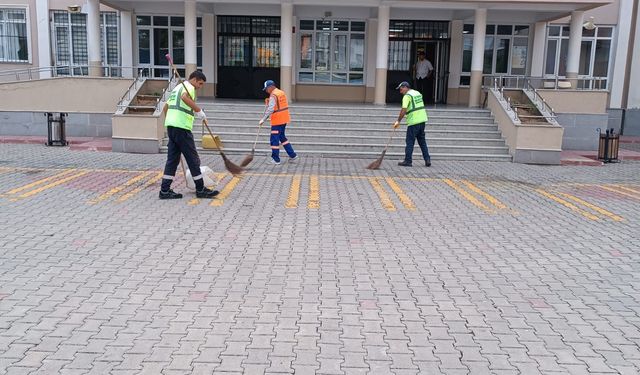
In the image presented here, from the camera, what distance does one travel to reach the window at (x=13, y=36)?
20125mm

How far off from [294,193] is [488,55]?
1409 cm

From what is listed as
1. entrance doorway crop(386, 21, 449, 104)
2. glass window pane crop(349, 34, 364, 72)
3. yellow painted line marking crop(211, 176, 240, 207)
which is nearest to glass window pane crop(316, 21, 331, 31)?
glass window pane crop(349, 34, 364, 72)

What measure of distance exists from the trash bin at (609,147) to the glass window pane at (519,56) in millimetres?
6629

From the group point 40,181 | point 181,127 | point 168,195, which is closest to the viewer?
point 181,127

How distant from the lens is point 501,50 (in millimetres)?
21219

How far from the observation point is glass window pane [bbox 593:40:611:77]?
21378 mm

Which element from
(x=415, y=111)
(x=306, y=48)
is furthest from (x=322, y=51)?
(x=415, y=111)

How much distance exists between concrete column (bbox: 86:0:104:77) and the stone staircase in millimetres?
4093

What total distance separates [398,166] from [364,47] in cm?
890

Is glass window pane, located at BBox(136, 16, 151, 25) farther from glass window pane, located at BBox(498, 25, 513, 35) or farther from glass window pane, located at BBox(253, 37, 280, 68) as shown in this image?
glass window pane, located at BBox(498, 25, 513, 35)

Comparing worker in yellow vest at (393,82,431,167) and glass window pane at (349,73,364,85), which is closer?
worker in yellow vest at (393,82,431,167)

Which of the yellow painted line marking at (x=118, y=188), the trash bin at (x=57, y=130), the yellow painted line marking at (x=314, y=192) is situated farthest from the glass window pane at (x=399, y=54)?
the yellow painted line marking at (x=118, y=188)

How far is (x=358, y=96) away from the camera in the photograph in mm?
21078

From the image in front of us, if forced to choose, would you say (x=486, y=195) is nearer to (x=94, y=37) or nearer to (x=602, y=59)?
(x=94, y=37)
